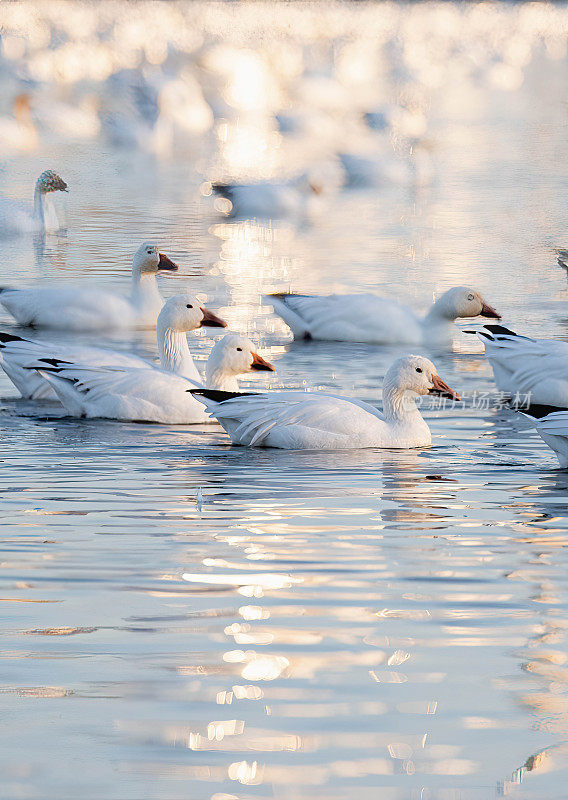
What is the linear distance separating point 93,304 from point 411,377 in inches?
166

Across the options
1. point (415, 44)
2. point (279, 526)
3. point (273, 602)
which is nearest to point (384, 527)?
point (279, 526)

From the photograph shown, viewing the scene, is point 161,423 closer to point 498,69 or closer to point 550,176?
point 550,176

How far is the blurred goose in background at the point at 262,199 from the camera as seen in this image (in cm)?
2030

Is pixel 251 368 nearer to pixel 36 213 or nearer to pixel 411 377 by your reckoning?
pixel 411 377

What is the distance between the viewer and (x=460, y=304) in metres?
12.2

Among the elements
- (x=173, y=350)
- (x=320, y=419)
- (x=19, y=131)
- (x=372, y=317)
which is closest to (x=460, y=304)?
(x=372, y=317)

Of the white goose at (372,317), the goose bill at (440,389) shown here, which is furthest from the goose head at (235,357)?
the white goose at (372,317)

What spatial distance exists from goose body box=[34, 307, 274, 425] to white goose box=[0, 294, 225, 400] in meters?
0.14

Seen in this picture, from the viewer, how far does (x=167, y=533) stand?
6.49 metres

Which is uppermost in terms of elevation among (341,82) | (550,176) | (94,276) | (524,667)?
(341,82)

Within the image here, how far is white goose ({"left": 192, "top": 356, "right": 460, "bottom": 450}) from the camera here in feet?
27.7

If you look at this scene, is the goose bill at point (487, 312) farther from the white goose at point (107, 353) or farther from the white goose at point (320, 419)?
the white goose at point (320, 419)

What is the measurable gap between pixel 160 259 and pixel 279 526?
6197 millimetres

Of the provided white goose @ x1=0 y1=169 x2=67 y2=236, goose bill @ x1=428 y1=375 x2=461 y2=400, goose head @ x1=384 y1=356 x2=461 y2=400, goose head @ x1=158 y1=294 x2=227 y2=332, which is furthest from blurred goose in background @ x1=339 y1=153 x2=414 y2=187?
goose head @ x1=384 y1=356 x2=461 y2=400
